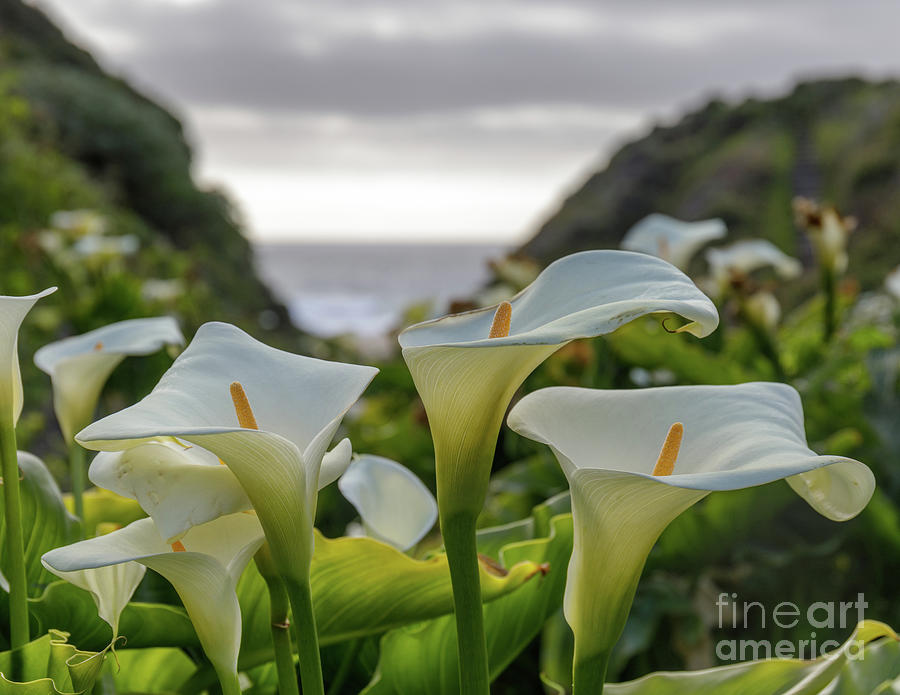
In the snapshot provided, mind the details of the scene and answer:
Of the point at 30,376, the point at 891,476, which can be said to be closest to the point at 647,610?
the point at 891,476

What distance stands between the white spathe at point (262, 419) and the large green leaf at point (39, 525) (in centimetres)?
18

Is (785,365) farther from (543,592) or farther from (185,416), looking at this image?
(185,416)

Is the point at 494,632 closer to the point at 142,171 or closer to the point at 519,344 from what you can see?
the point at 519,344

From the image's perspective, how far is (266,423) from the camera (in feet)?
1.26

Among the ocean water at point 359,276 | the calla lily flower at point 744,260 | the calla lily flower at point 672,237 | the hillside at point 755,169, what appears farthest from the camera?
the ocean water at point 359,276

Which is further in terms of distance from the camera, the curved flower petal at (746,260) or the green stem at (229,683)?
the curved flower petal at (746,260)

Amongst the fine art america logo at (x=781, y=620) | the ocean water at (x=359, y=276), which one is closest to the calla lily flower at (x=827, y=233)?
the fine art america logo at (x=781, y=620)

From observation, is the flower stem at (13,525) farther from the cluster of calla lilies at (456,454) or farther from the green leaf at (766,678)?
the green leaf at (766,678)

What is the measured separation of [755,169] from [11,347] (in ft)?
36.5

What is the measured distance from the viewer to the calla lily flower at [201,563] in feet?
1.07

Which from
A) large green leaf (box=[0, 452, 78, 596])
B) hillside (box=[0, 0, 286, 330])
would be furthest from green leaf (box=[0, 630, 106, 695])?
hillside (box=[0, 0, 286, 330])

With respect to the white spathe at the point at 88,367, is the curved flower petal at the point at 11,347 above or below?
above

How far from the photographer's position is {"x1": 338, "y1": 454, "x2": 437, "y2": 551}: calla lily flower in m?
0.54

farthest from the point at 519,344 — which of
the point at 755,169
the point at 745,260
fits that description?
the point at 755,169
